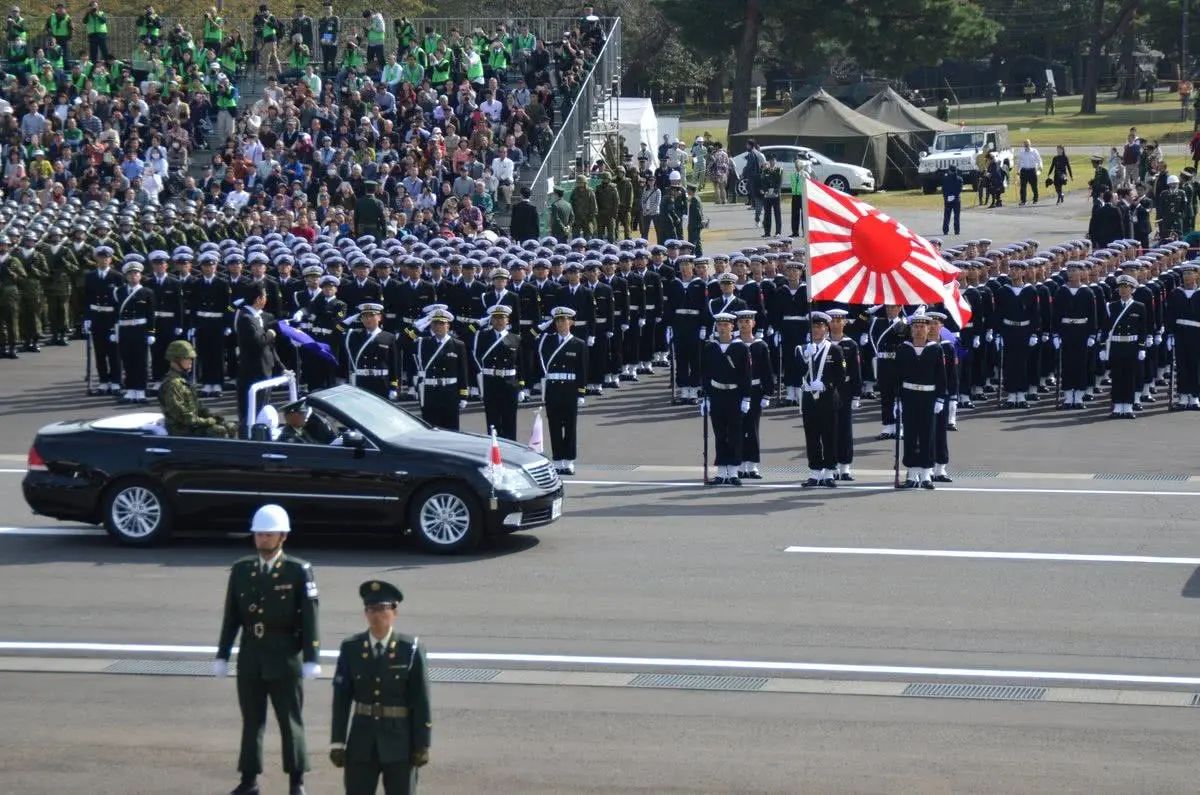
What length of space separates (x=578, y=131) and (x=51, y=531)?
2657 centimetres

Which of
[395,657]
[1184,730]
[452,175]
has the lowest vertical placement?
[1184,730]

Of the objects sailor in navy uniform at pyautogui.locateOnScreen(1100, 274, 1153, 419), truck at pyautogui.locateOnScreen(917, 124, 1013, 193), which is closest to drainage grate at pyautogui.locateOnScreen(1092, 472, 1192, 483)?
sailor in navy uniform at pyautogui.locateOnScreen(1100, 274, 1153, 419)

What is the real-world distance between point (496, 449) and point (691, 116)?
215 feet

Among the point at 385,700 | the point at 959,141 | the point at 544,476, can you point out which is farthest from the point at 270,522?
the point at 959,141

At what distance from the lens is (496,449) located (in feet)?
53.2

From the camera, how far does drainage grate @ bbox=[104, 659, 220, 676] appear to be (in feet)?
A: 42.4

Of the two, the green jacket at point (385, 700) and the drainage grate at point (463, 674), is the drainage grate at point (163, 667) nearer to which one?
the drainage grate at point (463, 674)

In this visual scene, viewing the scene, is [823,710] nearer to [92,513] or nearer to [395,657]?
[395,657]

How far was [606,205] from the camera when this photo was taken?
3825 cm

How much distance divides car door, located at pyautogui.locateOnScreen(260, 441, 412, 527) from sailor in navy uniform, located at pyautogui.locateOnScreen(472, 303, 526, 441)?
4358mm

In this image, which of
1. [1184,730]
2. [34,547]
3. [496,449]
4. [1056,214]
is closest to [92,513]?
[34,547]

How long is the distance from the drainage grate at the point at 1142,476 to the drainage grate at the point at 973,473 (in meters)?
1.05

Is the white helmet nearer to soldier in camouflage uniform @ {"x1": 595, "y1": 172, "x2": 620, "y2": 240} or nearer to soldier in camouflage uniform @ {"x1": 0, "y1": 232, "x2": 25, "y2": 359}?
soldier in camouflage uniform @ {"x1": 0, "y1": 232, "x2": 25, "y2": 359}

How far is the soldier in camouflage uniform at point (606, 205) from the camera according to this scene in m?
38.2
